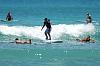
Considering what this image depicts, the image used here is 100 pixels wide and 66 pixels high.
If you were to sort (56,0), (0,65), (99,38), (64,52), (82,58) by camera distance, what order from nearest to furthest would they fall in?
(0,65) → (82,58) → (64,52) → (99,38) → (56,0)

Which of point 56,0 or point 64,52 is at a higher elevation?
point 56,0

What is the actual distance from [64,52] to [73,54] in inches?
33.8

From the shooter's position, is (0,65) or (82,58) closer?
(0,65)

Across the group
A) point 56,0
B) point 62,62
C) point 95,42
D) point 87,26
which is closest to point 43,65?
point 62,62

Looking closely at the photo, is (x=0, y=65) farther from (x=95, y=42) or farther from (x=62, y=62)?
(x=95, y=42)

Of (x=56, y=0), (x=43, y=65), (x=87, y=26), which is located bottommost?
(x=43, y=65)

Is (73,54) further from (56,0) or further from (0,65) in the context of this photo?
(56,0)

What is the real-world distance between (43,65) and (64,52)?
14.4 ft

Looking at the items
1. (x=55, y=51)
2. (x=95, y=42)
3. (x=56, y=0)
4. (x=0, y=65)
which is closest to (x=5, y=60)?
(x=0, y=65)

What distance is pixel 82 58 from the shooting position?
29.2 metres

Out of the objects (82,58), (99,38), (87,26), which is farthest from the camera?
(87,26)

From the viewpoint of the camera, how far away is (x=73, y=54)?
30.4 m

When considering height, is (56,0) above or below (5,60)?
above

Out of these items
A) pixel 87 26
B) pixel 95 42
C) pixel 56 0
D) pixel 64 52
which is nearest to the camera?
pixel 64 52
